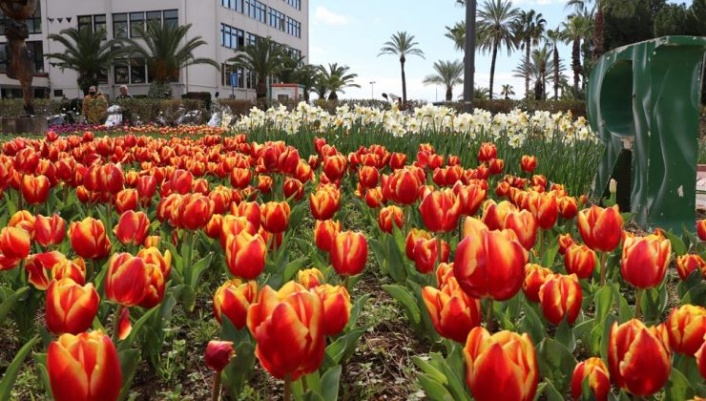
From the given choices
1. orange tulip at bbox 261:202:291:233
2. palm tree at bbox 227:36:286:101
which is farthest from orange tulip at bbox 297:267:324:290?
palm tree at bbox 227:36:286:101

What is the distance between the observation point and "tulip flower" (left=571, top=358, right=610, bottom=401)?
4.51ft

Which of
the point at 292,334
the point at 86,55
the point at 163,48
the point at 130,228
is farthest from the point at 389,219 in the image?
the point at 86,55

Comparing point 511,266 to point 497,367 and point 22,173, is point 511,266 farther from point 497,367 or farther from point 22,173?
point 22,173

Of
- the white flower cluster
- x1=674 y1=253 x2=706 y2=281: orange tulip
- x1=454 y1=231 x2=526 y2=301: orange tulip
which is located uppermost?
the white flower cluster

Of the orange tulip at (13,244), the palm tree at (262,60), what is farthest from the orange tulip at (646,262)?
the palm tree at (262,60)

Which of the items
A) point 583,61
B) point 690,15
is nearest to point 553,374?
point 690,15

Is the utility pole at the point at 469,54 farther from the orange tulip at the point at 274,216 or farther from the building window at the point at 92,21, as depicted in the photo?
the building window at the point at 92,21

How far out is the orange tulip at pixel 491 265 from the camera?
141 cm

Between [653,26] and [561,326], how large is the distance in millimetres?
47526

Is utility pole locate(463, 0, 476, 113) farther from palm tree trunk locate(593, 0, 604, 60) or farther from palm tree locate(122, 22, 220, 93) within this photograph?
palm tree locate(122, 22, 220, 93)

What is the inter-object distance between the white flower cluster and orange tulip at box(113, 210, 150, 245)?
5105 millimetres

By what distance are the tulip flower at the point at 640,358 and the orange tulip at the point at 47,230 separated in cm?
191

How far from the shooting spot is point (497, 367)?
105 cm

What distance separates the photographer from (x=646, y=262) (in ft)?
5.98
